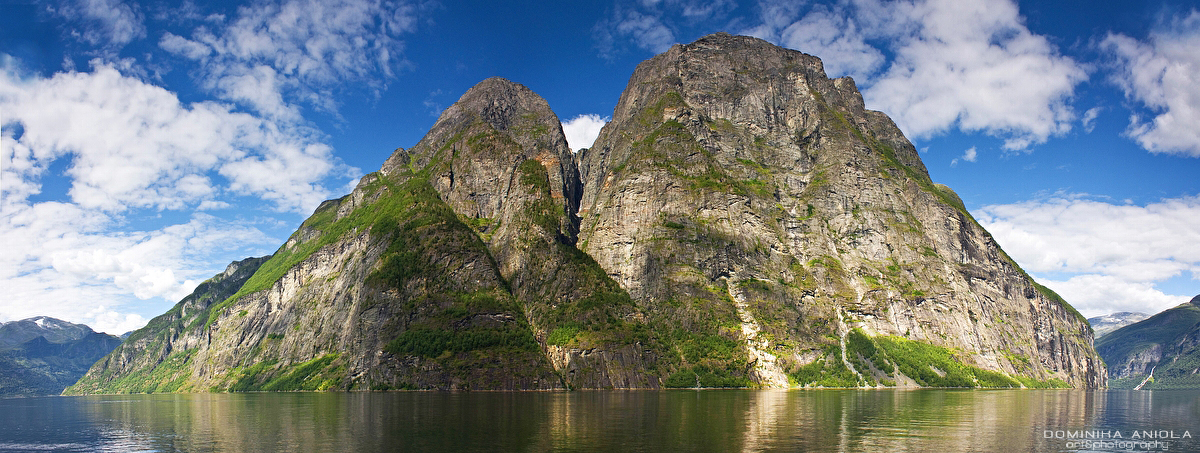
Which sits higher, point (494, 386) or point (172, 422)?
point (172, 422)

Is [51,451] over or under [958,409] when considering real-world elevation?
over

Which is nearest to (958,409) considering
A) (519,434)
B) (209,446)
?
(519,434)

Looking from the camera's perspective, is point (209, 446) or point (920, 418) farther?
point (920, 418)

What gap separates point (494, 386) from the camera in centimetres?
18462

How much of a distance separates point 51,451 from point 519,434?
137 ft

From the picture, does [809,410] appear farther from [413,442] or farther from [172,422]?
[172,422]

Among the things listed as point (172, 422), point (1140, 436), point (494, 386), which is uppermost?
point (1140, 436)

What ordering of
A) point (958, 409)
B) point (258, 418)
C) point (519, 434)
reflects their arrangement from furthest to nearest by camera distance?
point (958, 409), point (258, 418), point (519, 434)

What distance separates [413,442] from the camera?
55719mm

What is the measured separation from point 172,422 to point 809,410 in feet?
300

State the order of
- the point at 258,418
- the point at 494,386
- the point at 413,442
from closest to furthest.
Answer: the point at 413,442 → the point at 258,418 → the point at 494,386

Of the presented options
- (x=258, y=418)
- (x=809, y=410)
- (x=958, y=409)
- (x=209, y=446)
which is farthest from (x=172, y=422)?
(x=958, y=409)

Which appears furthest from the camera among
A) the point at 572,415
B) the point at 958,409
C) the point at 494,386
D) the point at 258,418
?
the point at 494,386

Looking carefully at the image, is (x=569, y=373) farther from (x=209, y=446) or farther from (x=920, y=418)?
(x=209, y=446)
